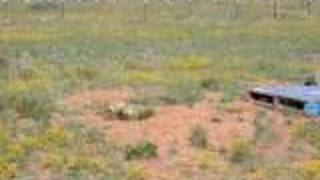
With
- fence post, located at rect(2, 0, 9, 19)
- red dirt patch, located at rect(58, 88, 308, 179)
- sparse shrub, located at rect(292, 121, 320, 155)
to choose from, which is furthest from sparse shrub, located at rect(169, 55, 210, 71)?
fence post, located at rect(2, 0, 9, 19)

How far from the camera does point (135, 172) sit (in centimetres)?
1001

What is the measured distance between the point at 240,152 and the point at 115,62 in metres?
9.97

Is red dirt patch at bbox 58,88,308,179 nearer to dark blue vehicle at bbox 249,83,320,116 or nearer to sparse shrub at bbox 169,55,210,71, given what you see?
dark blue vehicle at bbox 249,83,320,116

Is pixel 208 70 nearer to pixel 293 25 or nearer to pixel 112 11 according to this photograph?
pixel 293 25

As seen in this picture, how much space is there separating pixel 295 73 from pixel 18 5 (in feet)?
81.7

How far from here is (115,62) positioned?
20.7 meters

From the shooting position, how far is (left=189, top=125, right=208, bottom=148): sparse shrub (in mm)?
11695

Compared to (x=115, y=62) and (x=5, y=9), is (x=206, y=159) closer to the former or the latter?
(x=115, y=62)

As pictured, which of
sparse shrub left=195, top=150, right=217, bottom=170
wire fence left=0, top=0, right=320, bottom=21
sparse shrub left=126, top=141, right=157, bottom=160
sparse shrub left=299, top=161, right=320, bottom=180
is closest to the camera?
sparse shrub left=299, top=161, right=320, bottom=180

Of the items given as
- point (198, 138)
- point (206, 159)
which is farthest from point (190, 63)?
point (206, 159)

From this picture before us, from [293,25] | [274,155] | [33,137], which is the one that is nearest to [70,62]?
[33,137]

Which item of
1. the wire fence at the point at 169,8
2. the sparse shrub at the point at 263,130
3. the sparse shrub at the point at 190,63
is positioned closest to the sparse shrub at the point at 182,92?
the sparse shrub at the point at 263,130

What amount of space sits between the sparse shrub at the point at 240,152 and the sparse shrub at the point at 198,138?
1.53 feet

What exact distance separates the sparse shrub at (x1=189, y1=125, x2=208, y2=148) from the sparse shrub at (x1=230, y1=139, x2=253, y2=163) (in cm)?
47
